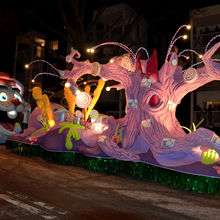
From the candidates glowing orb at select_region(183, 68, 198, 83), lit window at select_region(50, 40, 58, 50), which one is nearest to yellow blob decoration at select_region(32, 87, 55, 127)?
glowing orb at select_region(183, 68, 198, 83)

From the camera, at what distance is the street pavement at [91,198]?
3484 millimetres

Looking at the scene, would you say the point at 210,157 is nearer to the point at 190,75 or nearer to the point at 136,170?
the point at 136,170

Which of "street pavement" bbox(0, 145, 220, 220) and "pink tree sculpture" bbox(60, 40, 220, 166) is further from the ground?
"pink tree sculpture" bbox(60, 40, 220, 166)

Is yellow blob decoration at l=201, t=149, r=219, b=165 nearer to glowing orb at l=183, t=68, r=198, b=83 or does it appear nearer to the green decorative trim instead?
the green decorative trim

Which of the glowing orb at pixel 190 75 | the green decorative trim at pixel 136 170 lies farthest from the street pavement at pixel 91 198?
the glowing orb at pixel 190 75

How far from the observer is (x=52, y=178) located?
5.39m

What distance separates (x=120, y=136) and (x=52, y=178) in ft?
6.02

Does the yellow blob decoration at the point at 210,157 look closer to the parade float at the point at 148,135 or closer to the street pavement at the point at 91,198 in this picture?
the parade float at the point at 148,135

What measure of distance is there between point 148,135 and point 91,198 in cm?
205

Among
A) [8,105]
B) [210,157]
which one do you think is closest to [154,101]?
[210,157]

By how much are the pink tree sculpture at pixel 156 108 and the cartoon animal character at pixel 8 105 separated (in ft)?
18.1

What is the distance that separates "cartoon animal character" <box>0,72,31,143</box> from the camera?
10.7 metres

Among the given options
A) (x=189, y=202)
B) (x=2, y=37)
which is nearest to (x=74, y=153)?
(x=189, y=202)

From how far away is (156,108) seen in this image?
577 cm
